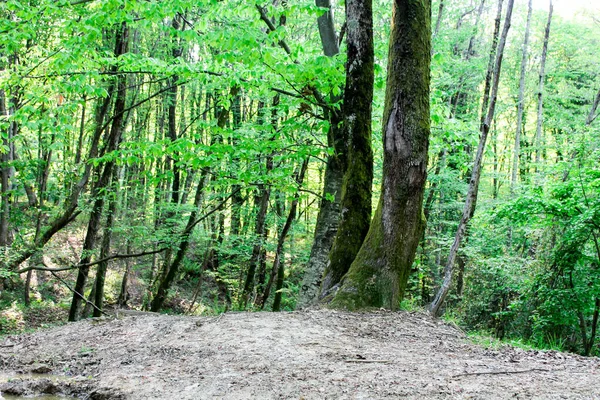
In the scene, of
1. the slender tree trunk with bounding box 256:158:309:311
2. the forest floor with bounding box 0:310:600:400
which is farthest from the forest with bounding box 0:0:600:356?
the forest floor with bounding box 0:310:600:400

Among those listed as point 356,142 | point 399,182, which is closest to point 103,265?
point 356,142

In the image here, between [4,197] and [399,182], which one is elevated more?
[399,182]

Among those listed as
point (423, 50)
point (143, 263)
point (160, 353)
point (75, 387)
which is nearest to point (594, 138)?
point (423, 50)

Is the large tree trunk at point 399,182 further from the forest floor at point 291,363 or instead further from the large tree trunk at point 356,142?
the large tree trunk at point 356,142

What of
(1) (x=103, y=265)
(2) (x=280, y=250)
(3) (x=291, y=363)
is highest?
(3) (x=291, y=363)

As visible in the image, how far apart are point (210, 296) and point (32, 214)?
7.39 meters

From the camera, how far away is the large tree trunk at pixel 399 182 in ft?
18.5

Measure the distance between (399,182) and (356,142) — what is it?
1292 millimetres

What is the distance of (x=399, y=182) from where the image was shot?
223 inches

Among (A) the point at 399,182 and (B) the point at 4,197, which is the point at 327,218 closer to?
(A) the point at 399,182

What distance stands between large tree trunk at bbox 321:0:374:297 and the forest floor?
125 cm

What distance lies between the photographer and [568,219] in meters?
9.04

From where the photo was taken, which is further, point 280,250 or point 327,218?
point 280,250

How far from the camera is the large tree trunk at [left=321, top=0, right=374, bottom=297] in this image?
6.43 metres
